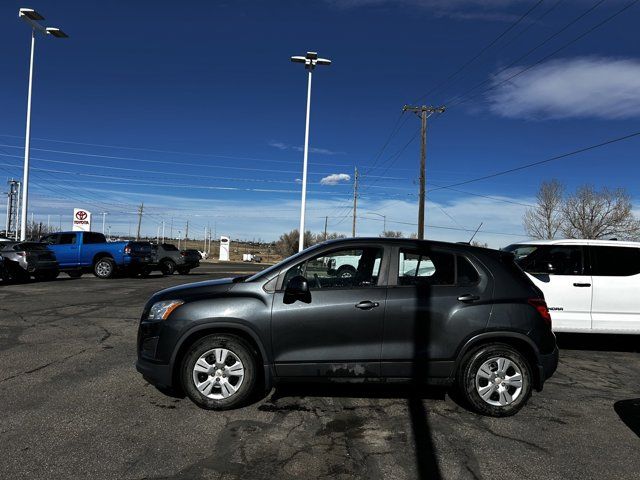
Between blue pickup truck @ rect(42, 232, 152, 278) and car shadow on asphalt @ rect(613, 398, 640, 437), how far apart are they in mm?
19210

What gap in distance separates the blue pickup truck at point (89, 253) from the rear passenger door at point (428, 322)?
18255 mm

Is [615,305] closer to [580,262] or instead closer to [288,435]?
[580,262]

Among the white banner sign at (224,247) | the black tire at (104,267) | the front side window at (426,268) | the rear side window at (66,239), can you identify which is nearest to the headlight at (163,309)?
the front side window at (426,268)

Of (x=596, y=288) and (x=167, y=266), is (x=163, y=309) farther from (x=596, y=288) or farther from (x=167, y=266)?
(x=167, y=266)

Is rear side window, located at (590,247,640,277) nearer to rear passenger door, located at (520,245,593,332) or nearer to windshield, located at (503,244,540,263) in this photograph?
rear passenger door, located at (520,245,593,332)

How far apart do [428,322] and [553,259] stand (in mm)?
4029

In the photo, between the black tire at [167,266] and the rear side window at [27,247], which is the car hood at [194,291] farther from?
the black tire at [167,266]

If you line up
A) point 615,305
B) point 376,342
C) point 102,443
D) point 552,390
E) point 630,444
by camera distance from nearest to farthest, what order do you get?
point 102,443 → point 630,444 → point 376,342 → point 552,390 → point 615,305

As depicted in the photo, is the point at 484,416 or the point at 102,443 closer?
the point at 102,443

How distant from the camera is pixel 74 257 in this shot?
67.1ft

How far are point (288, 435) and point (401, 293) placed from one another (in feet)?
5.56

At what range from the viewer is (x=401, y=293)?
4.81 metres

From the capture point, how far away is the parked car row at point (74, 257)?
17.4m

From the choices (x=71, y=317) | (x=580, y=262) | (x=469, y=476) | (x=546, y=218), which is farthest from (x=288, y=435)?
(x=546, y=218)
